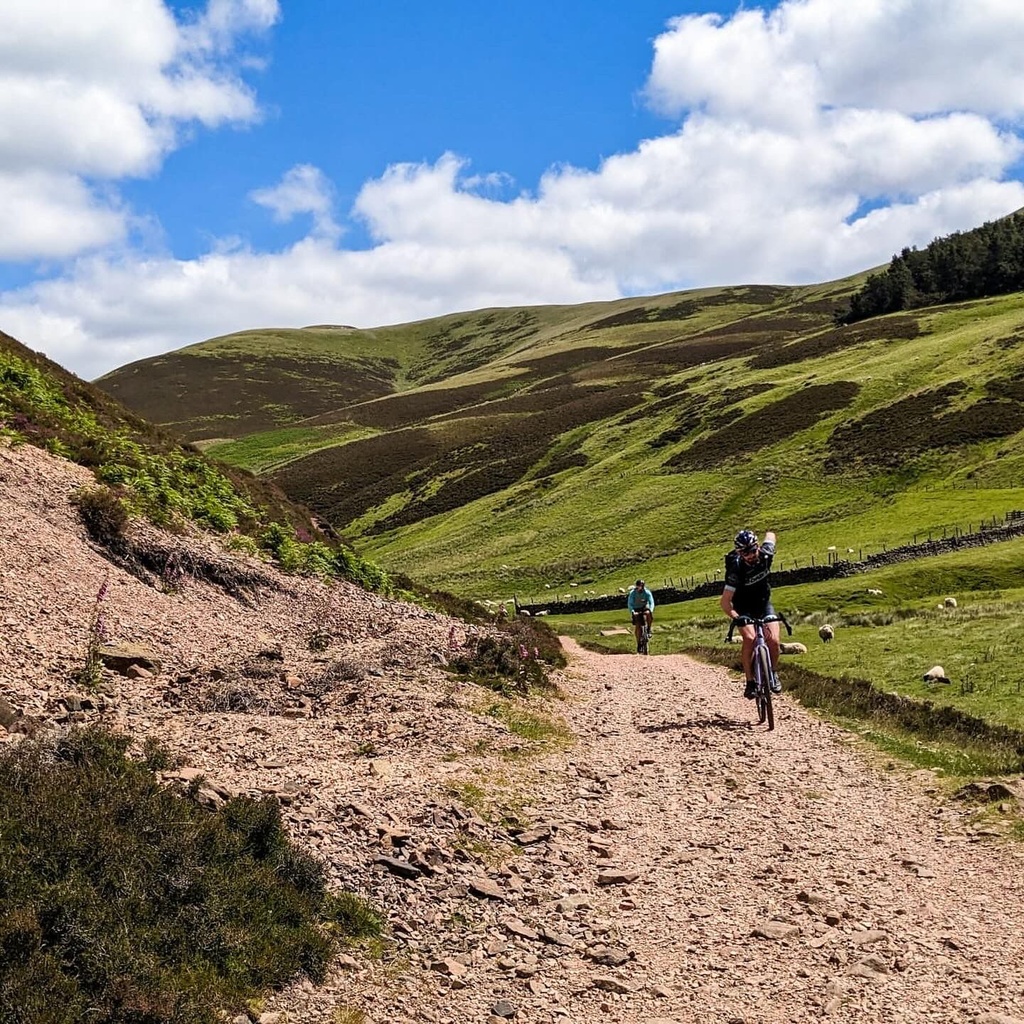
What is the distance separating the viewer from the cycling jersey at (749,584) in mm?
15023

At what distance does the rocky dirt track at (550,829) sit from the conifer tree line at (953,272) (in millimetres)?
142405

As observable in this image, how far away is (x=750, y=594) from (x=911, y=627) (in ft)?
55.5

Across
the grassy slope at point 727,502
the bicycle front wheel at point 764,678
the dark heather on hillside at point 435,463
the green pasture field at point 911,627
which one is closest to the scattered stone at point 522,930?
the bicycle front wheel at point 764,678

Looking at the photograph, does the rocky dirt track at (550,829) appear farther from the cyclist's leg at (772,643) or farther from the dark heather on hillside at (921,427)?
the dark heather on hillside at (921,427)

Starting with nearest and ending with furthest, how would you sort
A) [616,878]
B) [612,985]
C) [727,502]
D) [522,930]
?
[612,985] → [522,930] → [616,878] → [727,502]

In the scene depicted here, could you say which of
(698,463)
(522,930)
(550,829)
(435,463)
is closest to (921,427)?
(698,463)

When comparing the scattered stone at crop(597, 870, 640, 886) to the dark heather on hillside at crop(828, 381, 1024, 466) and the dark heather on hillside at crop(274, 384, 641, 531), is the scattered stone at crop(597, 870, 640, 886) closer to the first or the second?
the dark heather on hillside at crop(828, 381, 1024, 466)

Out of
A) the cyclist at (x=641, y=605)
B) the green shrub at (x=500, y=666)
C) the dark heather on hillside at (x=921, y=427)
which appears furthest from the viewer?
the dark heather on hillside at (x=921, y=427)

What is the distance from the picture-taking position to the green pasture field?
19312mm

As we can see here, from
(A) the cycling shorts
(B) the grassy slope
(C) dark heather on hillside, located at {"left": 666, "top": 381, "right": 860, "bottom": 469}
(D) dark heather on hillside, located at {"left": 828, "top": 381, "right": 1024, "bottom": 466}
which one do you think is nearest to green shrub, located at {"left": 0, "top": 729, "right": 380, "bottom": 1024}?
(A) the cycling shorts

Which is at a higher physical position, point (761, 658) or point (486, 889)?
point (761, 658)

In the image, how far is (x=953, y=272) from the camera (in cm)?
14012

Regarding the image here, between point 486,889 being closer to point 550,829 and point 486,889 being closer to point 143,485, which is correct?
point 550,829

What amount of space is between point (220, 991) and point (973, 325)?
122 metres
